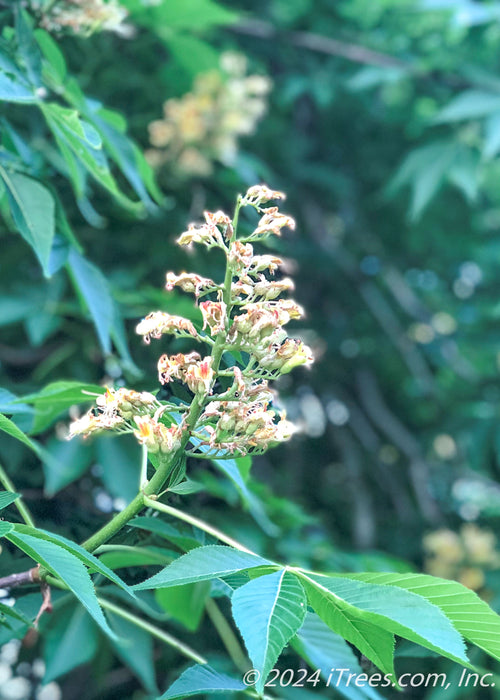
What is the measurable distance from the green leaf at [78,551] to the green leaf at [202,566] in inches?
0.7

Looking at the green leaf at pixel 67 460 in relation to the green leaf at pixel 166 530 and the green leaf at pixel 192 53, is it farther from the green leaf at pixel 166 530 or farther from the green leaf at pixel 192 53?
the green leaf at pixel 192 53

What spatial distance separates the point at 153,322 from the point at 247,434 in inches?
5.1

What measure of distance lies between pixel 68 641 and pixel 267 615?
0.91m

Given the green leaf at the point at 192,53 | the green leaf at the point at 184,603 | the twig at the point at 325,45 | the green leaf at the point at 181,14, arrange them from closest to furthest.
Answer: the green leaf at the point at 184,603
the green leaf at the point at 181,14
the green leaf at the point at 192,53
the twig at the point at 325,45

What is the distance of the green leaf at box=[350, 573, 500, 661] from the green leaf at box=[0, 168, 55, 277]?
1.79 feet

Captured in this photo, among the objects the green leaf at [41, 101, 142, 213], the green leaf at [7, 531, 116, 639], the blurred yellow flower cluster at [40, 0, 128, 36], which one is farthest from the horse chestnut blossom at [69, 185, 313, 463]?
the blurred yellow flower cluster at [40, 0, 128, 36]

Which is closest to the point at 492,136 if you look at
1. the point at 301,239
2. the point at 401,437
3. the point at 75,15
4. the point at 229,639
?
the point at 301,239

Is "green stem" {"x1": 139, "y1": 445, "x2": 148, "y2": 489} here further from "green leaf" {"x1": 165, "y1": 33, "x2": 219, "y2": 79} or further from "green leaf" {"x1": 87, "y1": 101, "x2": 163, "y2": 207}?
"green leaf" {"x1": 165, "y1": 33, "x2": 219, "y2": 79}

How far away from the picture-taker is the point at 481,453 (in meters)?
2.13

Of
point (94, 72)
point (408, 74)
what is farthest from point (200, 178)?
point (408, 74)

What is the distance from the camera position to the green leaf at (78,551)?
0.52 metres

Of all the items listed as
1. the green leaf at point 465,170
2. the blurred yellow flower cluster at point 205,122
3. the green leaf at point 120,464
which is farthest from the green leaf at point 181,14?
the green leaf at point 120,464

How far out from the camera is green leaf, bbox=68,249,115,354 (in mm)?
972

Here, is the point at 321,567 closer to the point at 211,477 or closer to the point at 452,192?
the point at 211,477
